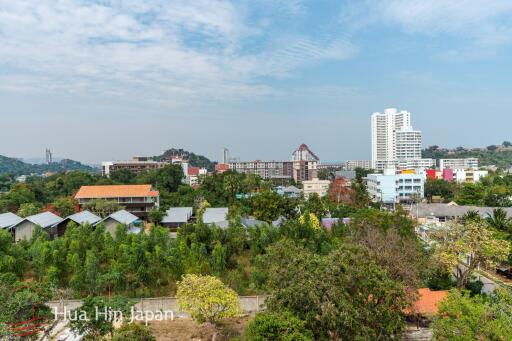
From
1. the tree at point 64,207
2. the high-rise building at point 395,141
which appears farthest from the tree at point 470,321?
the high-rise building at point 395,141

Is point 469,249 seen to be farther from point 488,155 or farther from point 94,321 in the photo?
point 488,155

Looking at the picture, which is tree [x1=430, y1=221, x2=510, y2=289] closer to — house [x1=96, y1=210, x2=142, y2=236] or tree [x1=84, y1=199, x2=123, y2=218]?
house [x1=96, y1=210, x2=142, y2=236]

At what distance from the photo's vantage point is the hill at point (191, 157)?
484 ft

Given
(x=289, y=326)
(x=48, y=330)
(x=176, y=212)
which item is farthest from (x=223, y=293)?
(x=176, y=212)

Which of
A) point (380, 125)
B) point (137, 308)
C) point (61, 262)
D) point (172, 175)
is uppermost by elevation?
point (380, 125)

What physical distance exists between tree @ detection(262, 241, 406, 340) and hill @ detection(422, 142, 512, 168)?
441 feet

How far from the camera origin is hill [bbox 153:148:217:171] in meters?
148

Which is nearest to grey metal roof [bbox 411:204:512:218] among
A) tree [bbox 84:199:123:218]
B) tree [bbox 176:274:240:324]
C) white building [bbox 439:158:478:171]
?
tree [bbox 84:199:123:218]

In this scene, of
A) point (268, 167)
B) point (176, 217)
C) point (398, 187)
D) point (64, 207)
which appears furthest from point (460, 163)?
point (64, 207)

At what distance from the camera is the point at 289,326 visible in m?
10.5

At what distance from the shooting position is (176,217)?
1407 inches

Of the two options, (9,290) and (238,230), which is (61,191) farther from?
(9,290)

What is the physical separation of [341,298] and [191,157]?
464 feet

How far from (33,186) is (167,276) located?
37.3 meters
